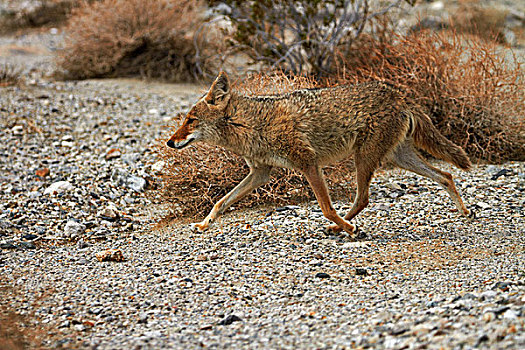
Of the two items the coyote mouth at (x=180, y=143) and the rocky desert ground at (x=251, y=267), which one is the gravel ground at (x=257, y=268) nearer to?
the rocky desert ground at (x=251, y=267)

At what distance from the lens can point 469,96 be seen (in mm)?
7574

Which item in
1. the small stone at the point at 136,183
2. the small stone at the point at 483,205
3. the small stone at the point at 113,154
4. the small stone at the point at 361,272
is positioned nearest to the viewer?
the small stone at the point at 361,272

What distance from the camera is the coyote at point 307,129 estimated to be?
5.24m

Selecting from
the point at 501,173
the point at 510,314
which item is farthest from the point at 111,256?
the point at 501,173

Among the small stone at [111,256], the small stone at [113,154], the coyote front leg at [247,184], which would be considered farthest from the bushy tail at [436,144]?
the small stone at [113,154]

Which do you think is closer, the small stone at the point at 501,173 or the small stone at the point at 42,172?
the small stone at the point at 501,173

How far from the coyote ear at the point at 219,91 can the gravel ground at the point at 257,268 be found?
1364 mm

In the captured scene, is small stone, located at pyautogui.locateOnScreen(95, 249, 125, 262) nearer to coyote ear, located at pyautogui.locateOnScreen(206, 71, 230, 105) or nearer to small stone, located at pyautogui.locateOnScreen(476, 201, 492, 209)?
coyote ear, located at pyautogui.locateOnScreen(206, 71, 230, 105)

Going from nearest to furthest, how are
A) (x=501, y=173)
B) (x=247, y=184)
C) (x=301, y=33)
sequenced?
1. (x=247, y=184)
2. (x=501, y=173)
3. (x=301, y=33)

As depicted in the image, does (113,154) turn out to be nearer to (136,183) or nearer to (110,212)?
(136,183)

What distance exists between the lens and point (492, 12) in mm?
16359

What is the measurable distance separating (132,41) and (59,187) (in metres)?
5.69

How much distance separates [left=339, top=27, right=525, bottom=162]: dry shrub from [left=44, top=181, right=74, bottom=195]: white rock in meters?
3.87

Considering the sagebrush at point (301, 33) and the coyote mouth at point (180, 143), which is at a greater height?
the coyote mouth at point (180, 143)
